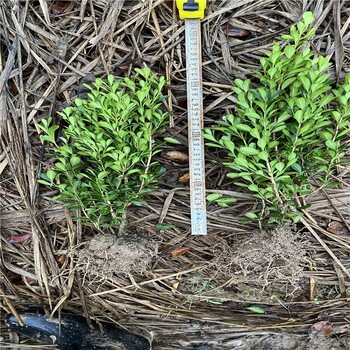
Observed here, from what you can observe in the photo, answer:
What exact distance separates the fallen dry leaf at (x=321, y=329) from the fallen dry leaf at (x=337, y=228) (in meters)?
0.52

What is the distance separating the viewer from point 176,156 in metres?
2.41

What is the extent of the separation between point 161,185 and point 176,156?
204 mm

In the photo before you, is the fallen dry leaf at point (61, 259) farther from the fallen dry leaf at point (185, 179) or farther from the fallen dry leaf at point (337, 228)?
the fallen dry leaf at point (337, 228)

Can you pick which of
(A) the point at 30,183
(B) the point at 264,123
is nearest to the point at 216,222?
(B) the point at 264,123

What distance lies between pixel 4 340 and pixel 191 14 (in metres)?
2.22

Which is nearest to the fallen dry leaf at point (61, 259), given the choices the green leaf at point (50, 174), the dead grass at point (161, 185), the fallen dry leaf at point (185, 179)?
the dead grass at point (161, 185)

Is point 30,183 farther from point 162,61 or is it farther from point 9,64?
point 162,61

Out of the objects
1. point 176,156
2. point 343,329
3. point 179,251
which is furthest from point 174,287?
point 343,329

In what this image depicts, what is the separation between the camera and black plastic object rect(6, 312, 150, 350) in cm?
248

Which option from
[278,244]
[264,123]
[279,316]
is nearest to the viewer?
[264,123]

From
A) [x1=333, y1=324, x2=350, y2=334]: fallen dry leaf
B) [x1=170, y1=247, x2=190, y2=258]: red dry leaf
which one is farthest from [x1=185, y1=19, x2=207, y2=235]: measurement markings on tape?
[x1=333, y1=324, x2=350, y2=334]: fallen dry leaf

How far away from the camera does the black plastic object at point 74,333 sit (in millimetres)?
2482

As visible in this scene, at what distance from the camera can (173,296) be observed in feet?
8.15

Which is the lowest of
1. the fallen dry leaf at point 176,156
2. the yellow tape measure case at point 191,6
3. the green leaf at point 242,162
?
the fallen dry leaf at point 176,156
